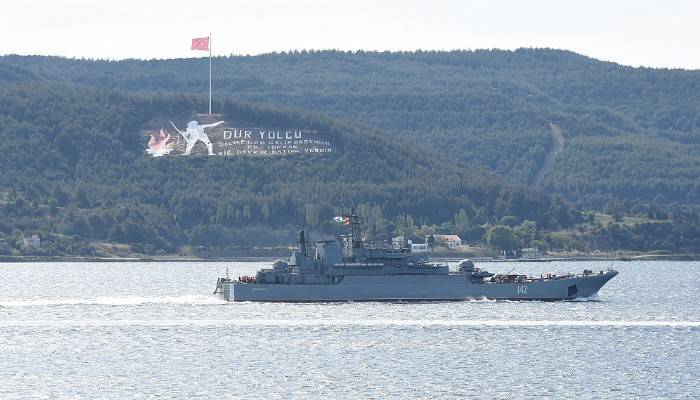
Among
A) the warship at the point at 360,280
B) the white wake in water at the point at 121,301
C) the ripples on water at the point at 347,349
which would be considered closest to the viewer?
the ripples on water at the point at 347,349

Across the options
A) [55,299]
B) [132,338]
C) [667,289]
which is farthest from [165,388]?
[667,289]

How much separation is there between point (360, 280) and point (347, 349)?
24.0 metres

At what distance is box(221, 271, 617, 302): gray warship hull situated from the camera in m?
117

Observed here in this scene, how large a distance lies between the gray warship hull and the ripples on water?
0.86 meters

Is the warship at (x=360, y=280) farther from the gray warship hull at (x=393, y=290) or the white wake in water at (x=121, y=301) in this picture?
the white wake in water at (x=121, y=301)

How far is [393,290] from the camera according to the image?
117 metres

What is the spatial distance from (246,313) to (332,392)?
3604cm

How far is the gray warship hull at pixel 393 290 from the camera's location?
11731cm

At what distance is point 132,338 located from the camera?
99562mm

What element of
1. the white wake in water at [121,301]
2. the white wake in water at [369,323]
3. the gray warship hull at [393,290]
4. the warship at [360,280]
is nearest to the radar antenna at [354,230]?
the warship at [360,280]

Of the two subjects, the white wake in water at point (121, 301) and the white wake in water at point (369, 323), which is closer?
the white wake in water at point (369, 323)

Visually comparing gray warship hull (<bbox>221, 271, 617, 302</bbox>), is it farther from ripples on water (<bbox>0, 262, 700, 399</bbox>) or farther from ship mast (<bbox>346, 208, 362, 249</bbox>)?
ship mast (<bbox>346, 208, 362, 249</bbox>)

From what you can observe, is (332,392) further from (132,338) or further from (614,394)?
(132,338)

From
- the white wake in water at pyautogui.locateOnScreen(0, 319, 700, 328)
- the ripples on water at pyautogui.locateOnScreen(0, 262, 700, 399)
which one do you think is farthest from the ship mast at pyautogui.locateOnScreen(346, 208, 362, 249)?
the white wake in water at pyautogui.locateOnScreen(0, 319, 700, 328)
